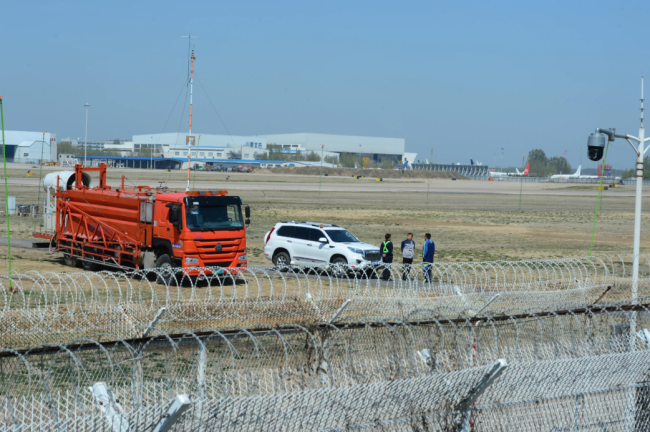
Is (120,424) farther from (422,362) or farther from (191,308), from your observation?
(191,308)

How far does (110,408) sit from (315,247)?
65.8 ft

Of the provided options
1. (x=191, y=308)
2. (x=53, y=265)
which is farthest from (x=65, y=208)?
(x=191, y=308)

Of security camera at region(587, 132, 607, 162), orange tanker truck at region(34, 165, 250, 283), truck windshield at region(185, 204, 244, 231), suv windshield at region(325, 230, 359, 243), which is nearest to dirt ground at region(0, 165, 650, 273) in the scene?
orange tanker truck at region(34, 165, 250, 283)

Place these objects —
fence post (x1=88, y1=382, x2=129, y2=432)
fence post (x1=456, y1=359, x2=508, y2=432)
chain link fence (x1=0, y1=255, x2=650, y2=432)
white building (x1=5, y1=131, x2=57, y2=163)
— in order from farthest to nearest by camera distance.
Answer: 1. white building (x1=5, y1=131, x2=57, y2=163)
2. fence post (x1=456, y1=359, x2=508, y2=432)
3. chain link fence (x1=0, y1=255, x2=650, y2=432)
4. fence post (x1=88, y1=382, x2=129, y2=432)

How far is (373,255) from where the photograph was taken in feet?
82.0

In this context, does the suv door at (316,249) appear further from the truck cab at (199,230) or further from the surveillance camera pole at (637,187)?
the surveillance camera pole at (637,187)

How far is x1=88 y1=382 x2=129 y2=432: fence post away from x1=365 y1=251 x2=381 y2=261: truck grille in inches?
766

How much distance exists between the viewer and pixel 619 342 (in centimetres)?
874

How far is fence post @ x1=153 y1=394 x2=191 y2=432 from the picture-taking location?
4.95 meters

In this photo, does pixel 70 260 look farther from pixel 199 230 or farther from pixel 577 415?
pixel 577 415

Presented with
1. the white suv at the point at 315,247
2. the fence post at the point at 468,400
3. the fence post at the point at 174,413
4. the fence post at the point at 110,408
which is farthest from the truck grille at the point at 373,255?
the fence post at the point at 174,413

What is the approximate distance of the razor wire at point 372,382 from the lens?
5.67m

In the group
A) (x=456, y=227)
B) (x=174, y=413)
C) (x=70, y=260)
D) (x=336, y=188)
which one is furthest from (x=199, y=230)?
(x=336, y=188)

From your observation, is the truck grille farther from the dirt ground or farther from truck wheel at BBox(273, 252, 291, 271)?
the dirt ground
